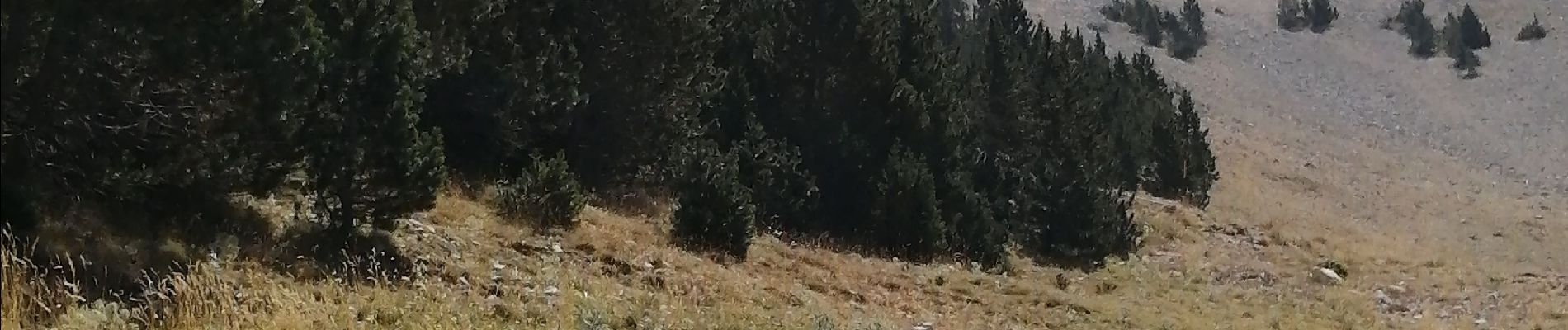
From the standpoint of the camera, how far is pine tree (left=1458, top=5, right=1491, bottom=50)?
2267 inches

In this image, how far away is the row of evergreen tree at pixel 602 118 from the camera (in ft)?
23.3

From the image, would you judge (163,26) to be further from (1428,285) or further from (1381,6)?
(1381,6)

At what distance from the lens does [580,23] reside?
16.3 m

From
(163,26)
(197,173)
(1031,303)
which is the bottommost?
(1031,303)

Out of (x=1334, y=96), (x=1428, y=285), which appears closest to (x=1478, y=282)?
(x=1428, y=285)

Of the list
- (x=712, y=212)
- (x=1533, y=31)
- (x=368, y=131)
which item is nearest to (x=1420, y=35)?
(x=1533, y=31)

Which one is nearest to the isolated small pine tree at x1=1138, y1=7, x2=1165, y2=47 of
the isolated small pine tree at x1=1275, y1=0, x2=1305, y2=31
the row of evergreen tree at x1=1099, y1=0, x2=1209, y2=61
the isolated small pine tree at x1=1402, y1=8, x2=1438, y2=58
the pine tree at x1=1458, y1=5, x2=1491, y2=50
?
the row of evergreen tree at x1=1099, y1=0, x2=1209, y2=61

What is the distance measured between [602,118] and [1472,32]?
185 feet

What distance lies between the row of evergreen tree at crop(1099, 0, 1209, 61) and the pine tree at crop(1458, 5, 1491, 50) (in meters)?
12.4

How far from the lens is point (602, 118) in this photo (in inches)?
653

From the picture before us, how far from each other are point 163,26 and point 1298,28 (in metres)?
64.4

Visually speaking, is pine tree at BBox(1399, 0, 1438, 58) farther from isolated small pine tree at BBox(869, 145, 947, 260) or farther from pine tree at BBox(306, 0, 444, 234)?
pine tree at BBox(306, 0, 444, 234)

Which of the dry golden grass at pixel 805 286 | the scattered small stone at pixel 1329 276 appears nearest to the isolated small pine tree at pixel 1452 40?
the dry golden grass at pixel 805 286

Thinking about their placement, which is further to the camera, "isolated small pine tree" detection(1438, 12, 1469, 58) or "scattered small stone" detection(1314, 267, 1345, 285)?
Answer: "isolated small pine tree" detection(1438, 12, 1469, 58)
